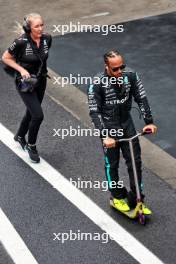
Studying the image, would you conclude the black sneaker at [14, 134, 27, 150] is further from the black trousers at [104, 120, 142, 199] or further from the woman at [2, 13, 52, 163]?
the black trousers at [104, 120, 142, 199]

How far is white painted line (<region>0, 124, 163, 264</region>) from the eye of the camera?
7841 mm

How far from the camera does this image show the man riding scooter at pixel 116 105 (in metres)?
7.79

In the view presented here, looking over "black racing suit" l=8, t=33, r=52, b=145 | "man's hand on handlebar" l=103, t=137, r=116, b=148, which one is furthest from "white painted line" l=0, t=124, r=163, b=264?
"man's hand on handlebar" l=103, t=137, r=116, b=148

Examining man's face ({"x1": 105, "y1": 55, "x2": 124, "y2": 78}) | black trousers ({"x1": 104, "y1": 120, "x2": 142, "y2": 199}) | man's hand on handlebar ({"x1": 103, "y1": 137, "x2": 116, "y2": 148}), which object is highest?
man's face ({"x1": 105, "y1": 55, "x2": 124, "y2": 78})

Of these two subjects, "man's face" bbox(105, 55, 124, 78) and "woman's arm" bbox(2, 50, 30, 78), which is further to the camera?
"woman's arm" bbox(2, 50, 30, 78)

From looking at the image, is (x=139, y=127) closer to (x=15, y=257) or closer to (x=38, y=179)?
(x=38, y=179)

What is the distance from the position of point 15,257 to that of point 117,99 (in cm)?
224

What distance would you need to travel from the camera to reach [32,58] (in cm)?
932

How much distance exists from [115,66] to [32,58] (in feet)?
6.56

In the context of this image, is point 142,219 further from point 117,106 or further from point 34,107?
point 34,107

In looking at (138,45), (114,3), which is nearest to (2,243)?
(138,45)

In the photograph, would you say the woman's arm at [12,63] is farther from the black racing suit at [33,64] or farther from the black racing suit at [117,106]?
the black racing suit at [117,106]

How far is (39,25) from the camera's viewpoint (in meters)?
9.02

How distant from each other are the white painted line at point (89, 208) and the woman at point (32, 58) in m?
0.51
